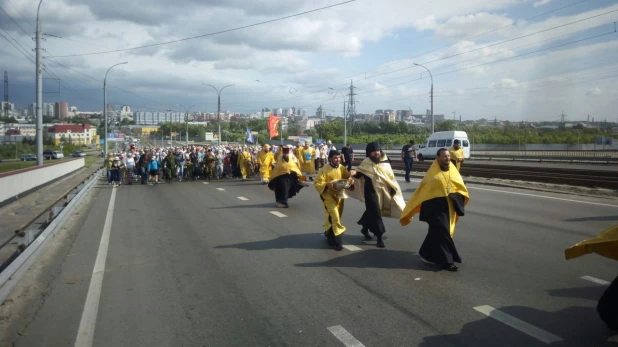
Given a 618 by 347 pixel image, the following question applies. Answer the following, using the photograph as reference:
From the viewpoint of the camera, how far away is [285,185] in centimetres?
1465

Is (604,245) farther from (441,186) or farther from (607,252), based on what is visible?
(441,186)

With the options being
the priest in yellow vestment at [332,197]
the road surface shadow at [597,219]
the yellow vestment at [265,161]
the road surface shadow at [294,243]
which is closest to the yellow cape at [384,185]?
the priest in yellow vestment at [332,197]

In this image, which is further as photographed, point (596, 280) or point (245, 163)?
point (245, 163)

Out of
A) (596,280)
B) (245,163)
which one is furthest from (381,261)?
(245,163)

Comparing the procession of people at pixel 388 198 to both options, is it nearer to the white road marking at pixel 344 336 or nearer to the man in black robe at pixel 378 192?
the man in black robe at pixel 378 192

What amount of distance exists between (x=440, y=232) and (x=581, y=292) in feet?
6.09

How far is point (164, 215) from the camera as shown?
13508mm

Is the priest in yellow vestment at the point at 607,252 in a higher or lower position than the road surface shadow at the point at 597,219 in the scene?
higher

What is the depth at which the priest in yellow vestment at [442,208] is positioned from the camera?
711 cm

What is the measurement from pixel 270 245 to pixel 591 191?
508 inches

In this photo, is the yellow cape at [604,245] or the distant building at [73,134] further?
the distant building at [73,134]

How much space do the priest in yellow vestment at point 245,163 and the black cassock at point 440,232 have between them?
1938cm

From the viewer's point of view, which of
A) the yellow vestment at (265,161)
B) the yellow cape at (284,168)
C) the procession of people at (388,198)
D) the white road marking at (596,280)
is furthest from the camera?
the yellow vestment at (265,161)

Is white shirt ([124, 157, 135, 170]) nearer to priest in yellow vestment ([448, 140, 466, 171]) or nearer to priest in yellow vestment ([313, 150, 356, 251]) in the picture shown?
priest in yellow vestment ([448, 140, 466, 171])
